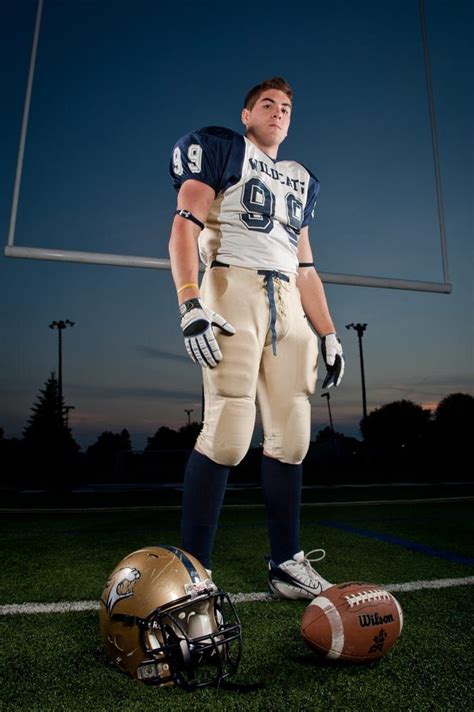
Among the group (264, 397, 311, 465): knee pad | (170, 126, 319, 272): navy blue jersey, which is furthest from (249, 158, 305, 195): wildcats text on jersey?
(264, 397, 311, 465): knee pad

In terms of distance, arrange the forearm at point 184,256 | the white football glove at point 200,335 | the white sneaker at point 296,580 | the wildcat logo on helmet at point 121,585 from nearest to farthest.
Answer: the wildcat logo on helmet at point 121,585, the white football glove at point 200,335, the forearm at point 184,256, the white sneaker at point 296,580

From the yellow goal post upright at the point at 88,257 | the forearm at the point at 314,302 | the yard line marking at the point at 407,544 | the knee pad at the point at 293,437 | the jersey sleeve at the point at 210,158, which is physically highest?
the yellow goal post upright at the point at 88,257

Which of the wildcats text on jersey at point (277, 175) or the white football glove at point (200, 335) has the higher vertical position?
the wildcats text on jersey at point (277, 175)

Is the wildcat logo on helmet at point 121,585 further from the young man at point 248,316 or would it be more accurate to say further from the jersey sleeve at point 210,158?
the jersey sleeve at point 210,158

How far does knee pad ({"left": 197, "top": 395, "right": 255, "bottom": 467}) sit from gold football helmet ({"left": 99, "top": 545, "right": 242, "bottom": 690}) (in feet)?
1.79

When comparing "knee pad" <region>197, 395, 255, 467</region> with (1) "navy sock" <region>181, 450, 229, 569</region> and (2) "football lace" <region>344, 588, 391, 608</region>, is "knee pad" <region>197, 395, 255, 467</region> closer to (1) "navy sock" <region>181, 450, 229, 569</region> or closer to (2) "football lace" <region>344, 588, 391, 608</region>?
(1) "navy sock" <region>181, 450, 229, 569</region>

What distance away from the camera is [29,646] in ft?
5.49

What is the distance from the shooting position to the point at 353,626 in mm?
1534

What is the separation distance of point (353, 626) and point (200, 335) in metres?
1.00

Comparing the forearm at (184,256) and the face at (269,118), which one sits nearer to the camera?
the forearm at (184,256)

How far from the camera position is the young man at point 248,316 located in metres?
1.99

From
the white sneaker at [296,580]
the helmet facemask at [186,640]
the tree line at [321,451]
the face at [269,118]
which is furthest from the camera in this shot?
the tree line at [321,451]

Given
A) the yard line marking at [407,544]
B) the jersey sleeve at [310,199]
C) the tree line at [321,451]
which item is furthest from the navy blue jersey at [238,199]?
the tree line at [321,451]

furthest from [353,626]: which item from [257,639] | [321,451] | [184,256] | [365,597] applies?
[321,451]
